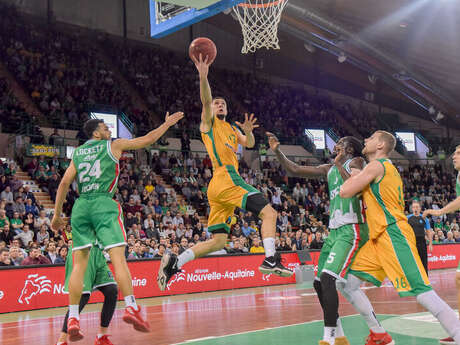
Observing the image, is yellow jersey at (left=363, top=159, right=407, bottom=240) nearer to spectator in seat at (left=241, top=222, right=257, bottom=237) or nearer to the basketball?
the basketball

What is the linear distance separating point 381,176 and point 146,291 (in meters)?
8.78

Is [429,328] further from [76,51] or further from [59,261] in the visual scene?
[76,51]

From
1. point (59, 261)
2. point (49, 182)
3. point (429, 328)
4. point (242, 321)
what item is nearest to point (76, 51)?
point (49, 182)

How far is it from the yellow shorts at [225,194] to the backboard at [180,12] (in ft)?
12.7

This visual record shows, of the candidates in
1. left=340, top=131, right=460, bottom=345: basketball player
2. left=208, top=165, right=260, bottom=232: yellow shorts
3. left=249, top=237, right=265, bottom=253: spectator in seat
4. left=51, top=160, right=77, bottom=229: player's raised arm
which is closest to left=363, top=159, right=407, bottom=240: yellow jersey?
left=340, top=131, right=460, bottom=345: basketball player

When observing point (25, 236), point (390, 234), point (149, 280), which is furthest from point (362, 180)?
point (25, 236)

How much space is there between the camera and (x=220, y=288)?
13930mm

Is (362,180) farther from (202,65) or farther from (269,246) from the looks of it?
(202,65)

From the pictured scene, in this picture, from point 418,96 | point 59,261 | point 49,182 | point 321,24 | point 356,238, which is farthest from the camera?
point 418,96

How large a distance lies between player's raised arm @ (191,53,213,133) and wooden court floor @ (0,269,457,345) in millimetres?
2529

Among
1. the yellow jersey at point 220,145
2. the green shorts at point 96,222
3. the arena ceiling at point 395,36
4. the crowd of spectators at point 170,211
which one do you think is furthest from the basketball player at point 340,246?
the arena ceiling at point 395,36

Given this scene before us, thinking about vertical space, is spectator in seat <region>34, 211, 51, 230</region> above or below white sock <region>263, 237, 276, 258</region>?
above

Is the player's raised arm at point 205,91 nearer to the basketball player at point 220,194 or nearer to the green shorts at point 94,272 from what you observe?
the basketball player at point 220,194

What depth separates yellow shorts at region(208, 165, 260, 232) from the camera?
5.93m
